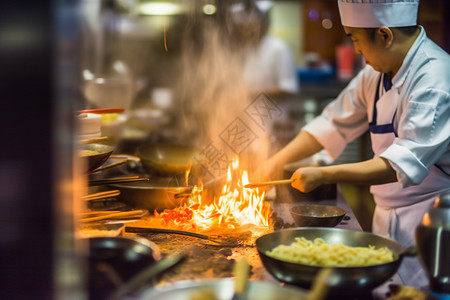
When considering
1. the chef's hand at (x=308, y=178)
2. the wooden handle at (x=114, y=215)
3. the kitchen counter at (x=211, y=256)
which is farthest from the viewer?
the chef's hand at (x=308, y=178)

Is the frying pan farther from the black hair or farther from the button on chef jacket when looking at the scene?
the black hair

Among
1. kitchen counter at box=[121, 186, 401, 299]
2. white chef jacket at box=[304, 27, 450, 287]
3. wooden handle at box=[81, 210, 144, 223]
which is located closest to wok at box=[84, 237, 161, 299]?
kitchen counter at box=[121, 186, 401, 299]

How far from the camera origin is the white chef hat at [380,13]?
257 cm

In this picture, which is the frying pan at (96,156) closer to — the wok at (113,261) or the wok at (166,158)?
the wok at (166,158)

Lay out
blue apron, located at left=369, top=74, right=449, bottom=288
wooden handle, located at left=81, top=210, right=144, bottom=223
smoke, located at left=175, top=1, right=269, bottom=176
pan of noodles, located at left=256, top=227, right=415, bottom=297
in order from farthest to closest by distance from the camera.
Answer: smoke, located at left=175, top=1, right=269, bottom=176
blue apron, located at left=369, top=74, right=449, bottom=288
wooden handle, located at left=81, top=210, right=144, bottom=223
pan of noodles, located at left=256, top=227, right=415, bottom=297

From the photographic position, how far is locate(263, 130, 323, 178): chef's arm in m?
3.14

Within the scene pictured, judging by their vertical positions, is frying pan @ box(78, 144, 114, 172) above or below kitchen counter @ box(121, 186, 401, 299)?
above

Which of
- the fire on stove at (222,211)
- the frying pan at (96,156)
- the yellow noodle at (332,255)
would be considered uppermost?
the frying pan at (96,156)

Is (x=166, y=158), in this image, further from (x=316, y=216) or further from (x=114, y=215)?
(x=316, y=216)

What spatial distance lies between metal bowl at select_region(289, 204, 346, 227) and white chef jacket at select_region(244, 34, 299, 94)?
3.77 metres

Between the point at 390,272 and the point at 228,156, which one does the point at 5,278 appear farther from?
the point at 228,156

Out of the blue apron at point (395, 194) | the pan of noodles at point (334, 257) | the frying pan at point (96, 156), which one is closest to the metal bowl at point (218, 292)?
the pan of noodles at point (334, 257)

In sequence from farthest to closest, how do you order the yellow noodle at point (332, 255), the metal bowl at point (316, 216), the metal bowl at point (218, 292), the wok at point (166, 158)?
1. the wok at point (166, 158)
2. the metal bowl at point (316, 216)
3. the yellow noodle at point (332, 255)
4. the metal bowl at point (218, 292)

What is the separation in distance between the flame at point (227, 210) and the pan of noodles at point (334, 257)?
0.59 m
